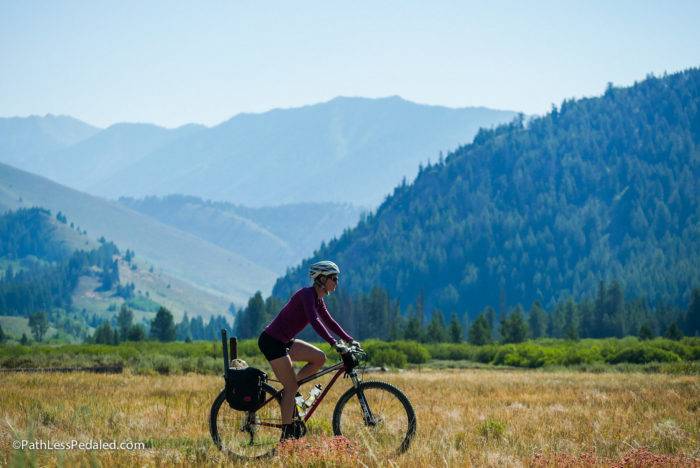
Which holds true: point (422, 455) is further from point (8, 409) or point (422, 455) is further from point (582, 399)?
point (582, 399)

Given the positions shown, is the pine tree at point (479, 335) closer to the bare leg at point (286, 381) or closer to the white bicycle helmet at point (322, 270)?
the bare leg at point (286, 381)

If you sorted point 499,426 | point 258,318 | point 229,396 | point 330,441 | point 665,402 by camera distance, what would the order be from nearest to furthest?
point 330,441 < point 229,396 < point 499,426 < point 665,402 < point 258,318

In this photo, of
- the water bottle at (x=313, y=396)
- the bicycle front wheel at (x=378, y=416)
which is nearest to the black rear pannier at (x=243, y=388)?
the water bottle at (x=313, y=396)

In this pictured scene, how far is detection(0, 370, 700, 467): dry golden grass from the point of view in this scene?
34.1 ft

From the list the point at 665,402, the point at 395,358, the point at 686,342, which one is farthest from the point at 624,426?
the point at 686,342

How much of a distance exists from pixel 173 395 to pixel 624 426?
478 inches

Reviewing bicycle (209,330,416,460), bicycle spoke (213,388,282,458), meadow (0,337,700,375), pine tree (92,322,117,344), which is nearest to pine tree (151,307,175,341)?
pine tree (92,322,117,344)

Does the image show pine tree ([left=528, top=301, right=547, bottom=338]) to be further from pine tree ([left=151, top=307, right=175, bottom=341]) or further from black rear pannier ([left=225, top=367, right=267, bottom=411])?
black rear pannier ([left=225, top=367, right=267, bottom=411])

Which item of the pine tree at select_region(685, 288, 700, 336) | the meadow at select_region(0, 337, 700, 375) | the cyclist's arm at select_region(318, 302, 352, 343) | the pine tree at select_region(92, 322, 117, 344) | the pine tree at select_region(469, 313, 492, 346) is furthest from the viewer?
the pine tree at select_region(685, 288, 700, 336)

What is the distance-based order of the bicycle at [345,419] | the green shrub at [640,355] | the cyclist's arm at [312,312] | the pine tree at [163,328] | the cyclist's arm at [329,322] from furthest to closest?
the pine tree at [163,328]
the green shrub at [640,355]
the cyclist's arm at [329,322]
the bicycle at [345,419]
the cyclist's arm at [312,312]

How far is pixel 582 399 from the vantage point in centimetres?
2248

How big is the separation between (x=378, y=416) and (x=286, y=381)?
59.1 inches

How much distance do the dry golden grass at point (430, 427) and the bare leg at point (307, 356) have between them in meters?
1.02

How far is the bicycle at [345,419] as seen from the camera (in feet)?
39.3
